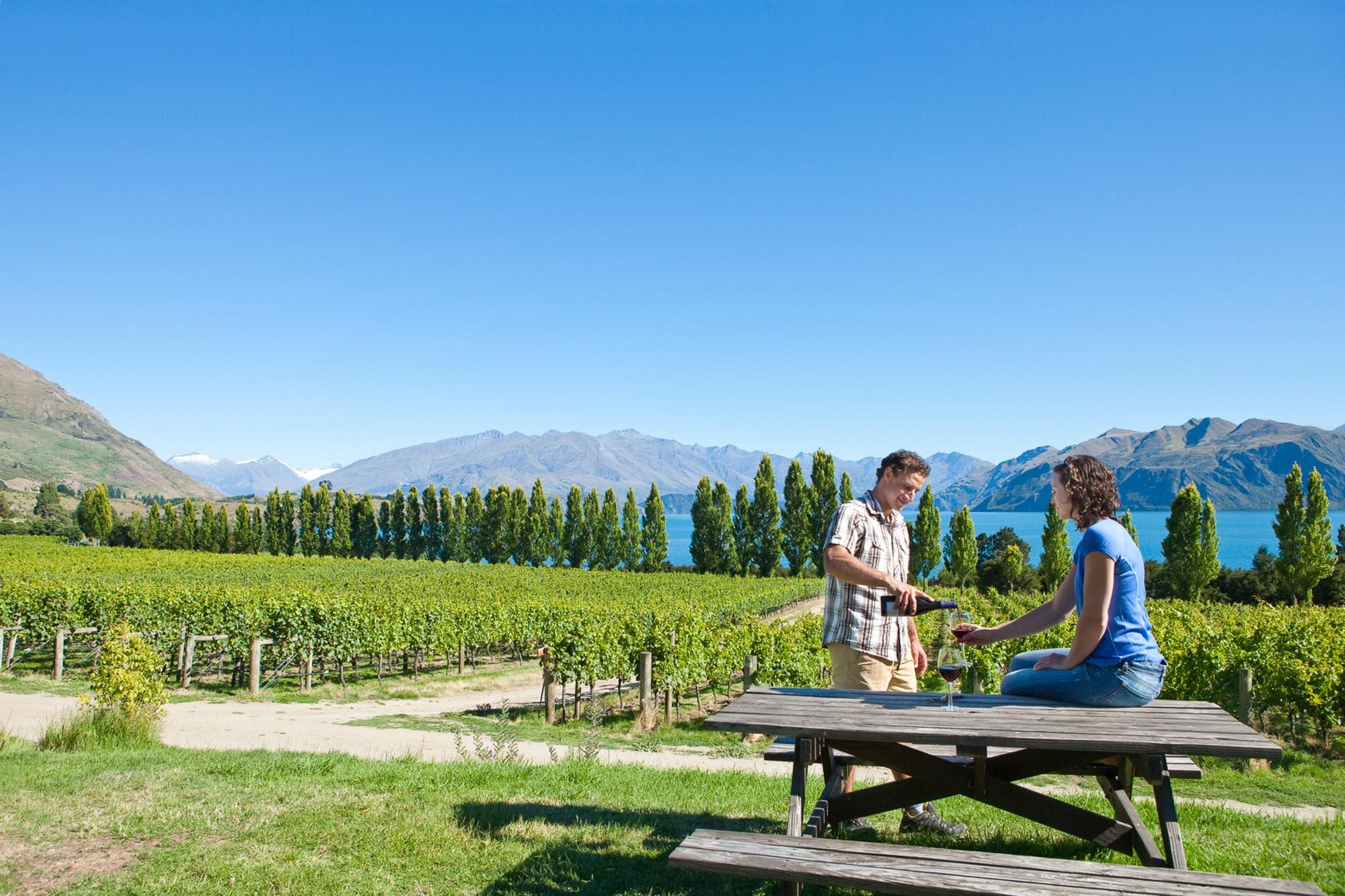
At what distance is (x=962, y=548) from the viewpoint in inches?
1850

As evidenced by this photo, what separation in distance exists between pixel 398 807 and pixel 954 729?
351 cm

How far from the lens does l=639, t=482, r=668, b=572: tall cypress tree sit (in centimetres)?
6003

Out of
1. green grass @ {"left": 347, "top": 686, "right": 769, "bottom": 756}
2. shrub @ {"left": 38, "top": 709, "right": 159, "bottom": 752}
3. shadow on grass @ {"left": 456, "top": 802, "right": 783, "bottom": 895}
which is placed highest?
shadow on grass @ {"left": 456, "top": 802, "right": 783, "bottom": 895}

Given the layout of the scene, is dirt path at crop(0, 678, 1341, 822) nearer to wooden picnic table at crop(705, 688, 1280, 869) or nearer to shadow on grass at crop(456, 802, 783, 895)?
shadow on grass at crop(456, 802, 783, 895)

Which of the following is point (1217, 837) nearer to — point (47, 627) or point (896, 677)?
point (896, 677)

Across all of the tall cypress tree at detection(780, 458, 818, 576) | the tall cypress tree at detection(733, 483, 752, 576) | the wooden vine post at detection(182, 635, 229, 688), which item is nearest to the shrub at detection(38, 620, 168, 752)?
the wooden vine post at detection(182, 635, 229, 688)

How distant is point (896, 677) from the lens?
15.8 ft

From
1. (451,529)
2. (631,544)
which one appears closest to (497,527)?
(451,529)

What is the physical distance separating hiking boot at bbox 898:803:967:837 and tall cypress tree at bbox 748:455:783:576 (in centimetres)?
4979

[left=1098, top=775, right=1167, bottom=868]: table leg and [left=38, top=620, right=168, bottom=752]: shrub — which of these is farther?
[left=38, top=620, right=168, bottom=752]: shrub

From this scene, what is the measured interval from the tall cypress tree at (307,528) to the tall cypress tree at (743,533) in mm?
41971

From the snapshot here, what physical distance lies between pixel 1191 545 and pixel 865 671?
41.7m

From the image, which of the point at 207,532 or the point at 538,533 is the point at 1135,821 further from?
the point at 207,532

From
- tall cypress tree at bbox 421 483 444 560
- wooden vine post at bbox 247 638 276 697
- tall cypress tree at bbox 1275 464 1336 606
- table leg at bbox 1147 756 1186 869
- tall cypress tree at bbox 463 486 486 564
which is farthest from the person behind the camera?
tall cypress tree at bbox 421 483 444 560
